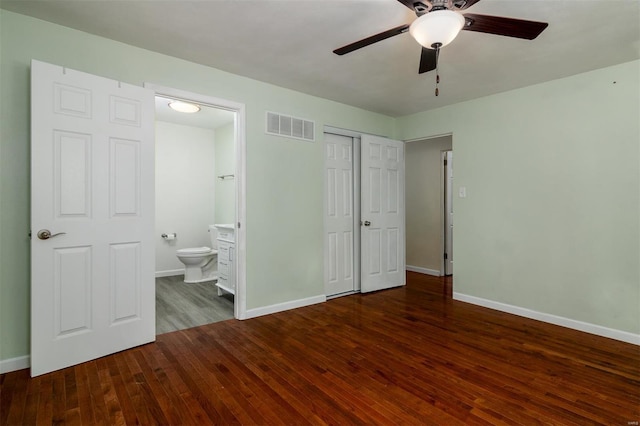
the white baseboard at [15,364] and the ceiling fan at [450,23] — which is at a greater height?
the ceiling fan at [450,23]

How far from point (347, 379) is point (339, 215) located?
2378 mm

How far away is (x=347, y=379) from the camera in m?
2.21

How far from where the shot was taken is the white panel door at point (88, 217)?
7.40 feet

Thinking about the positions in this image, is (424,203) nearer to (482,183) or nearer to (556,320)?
(482,183)

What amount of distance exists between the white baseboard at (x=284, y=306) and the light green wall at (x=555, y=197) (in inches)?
71.1

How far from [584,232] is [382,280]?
91.9 inches

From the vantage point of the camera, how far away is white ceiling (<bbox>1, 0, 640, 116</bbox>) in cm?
214

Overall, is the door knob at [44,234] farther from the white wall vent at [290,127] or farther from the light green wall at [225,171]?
the light green wall at [225,171]

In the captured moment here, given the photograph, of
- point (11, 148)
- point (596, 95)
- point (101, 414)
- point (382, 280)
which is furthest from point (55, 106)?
point (596, 95)

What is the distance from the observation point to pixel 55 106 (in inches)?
90.7

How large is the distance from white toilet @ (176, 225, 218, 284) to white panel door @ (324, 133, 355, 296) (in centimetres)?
202

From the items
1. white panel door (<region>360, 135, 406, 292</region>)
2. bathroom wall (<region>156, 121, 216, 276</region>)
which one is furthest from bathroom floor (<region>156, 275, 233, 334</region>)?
white panel door (<region>360, 135, 406, 292</region>)

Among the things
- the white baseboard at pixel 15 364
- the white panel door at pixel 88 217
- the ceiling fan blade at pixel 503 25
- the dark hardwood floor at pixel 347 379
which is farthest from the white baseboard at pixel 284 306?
the ceiling fan blade at pixel 503 25

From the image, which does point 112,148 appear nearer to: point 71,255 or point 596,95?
point 71,255
